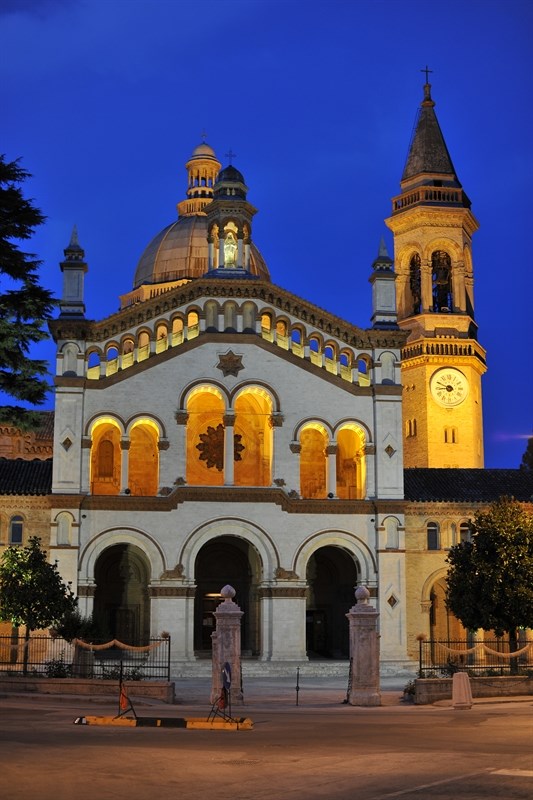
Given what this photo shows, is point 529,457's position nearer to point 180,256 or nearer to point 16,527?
point 180,256

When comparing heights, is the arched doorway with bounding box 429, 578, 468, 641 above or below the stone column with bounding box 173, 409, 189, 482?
below

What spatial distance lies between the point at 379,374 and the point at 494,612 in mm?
14436

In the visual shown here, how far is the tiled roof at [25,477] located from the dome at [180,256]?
24.1 meters

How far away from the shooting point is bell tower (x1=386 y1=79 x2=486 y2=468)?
6662 centimetres

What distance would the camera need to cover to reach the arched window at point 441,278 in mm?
70438

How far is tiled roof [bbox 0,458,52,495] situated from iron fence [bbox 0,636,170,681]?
6.51 m

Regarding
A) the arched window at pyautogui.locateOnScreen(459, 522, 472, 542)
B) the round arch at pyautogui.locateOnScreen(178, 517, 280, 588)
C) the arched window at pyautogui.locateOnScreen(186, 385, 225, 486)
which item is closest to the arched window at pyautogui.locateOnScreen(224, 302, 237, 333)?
the arched window at pyautogui.locateOnScreen(186, 385, 225, 486)

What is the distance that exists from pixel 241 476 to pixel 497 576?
53.6 ft

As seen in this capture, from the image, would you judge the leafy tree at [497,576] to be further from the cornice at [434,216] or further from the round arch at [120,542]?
the cornice at [434,216]

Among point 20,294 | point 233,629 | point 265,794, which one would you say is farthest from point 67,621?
point 265,794

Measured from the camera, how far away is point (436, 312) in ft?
226

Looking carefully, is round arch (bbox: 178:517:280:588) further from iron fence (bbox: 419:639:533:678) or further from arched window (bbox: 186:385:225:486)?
iron fence (bbox: 419:639:533:678)

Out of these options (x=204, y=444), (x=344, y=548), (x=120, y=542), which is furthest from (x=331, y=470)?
(x=120, y=542)

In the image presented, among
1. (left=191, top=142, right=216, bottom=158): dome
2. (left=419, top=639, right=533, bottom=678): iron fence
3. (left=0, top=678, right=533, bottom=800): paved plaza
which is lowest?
(left=0, top=678, right=533, bottom=800): paved plaza
